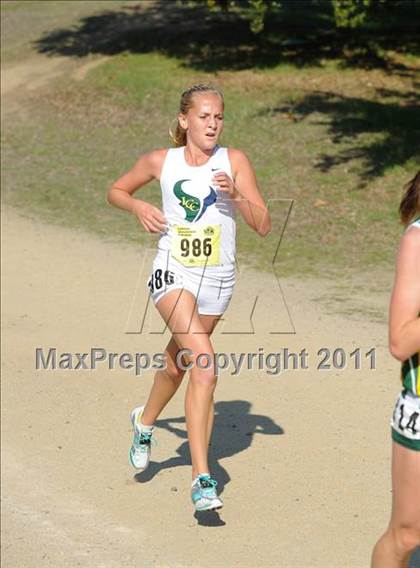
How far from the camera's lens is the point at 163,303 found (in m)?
6.55

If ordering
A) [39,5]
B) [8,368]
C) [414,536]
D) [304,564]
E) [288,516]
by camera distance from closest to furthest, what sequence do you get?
[414,536], [304,564], [288,516], [8,368], [39,5]

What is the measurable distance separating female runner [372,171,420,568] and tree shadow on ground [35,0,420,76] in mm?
17315

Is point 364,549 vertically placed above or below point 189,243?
below

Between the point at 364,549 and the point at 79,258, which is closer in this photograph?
the point at 364,549

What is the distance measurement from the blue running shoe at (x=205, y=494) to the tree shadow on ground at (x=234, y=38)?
15935mm

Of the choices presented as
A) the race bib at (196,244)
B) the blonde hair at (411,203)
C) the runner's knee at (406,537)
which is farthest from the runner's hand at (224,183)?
the runner's knee at (406,537)

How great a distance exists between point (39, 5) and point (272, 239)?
18.7 metres

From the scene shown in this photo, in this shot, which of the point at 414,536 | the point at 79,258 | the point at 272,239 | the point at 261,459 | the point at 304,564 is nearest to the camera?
the point at 414,536

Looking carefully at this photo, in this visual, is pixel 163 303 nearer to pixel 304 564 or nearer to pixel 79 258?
pixel 304 564

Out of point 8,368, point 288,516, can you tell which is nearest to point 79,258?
point 8,368

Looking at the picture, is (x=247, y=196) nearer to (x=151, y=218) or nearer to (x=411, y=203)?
(x=151, y=218)


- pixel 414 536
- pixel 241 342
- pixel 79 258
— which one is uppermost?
A: pixel 79 258

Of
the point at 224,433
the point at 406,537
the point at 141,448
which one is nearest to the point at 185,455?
the point at 224,433

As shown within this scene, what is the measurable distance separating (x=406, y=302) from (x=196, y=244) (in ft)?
7.30
